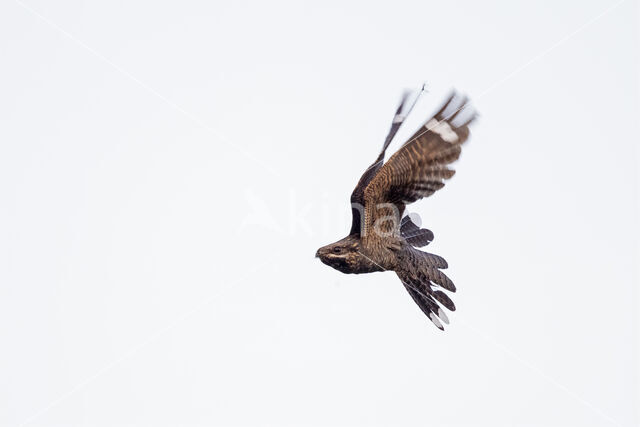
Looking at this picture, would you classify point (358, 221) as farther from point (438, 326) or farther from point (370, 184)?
point (438, 326)

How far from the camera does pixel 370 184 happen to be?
8609 mm

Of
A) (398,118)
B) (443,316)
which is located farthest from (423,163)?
(443,316)

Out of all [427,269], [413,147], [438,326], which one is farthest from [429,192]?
[438,326]

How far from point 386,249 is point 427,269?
1.83 feet

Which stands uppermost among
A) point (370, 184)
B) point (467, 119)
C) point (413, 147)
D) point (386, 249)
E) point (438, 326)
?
point (467, 119)

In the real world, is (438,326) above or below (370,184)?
below

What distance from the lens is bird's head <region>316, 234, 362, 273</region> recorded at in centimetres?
893

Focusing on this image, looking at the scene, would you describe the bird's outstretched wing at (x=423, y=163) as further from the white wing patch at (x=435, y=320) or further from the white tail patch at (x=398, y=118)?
the white wing patch at (x=435, y=320)

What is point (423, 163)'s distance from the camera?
8.34 metres

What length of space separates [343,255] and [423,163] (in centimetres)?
140

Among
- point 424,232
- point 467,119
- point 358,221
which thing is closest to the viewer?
point 467,119

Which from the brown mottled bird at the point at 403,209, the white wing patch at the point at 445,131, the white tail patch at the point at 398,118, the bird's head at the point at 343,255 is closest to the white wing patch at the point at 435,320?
the brown mottled bird at the point at 403,209

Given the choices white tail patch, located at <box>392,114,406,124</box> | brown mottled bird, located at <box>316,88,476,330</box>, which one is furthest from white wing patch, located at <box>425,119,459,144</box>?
white tail patch, located at <box>392,114,406,124</box>

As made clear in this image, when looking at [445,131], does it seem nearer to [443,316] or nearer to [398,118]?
[398,118]
